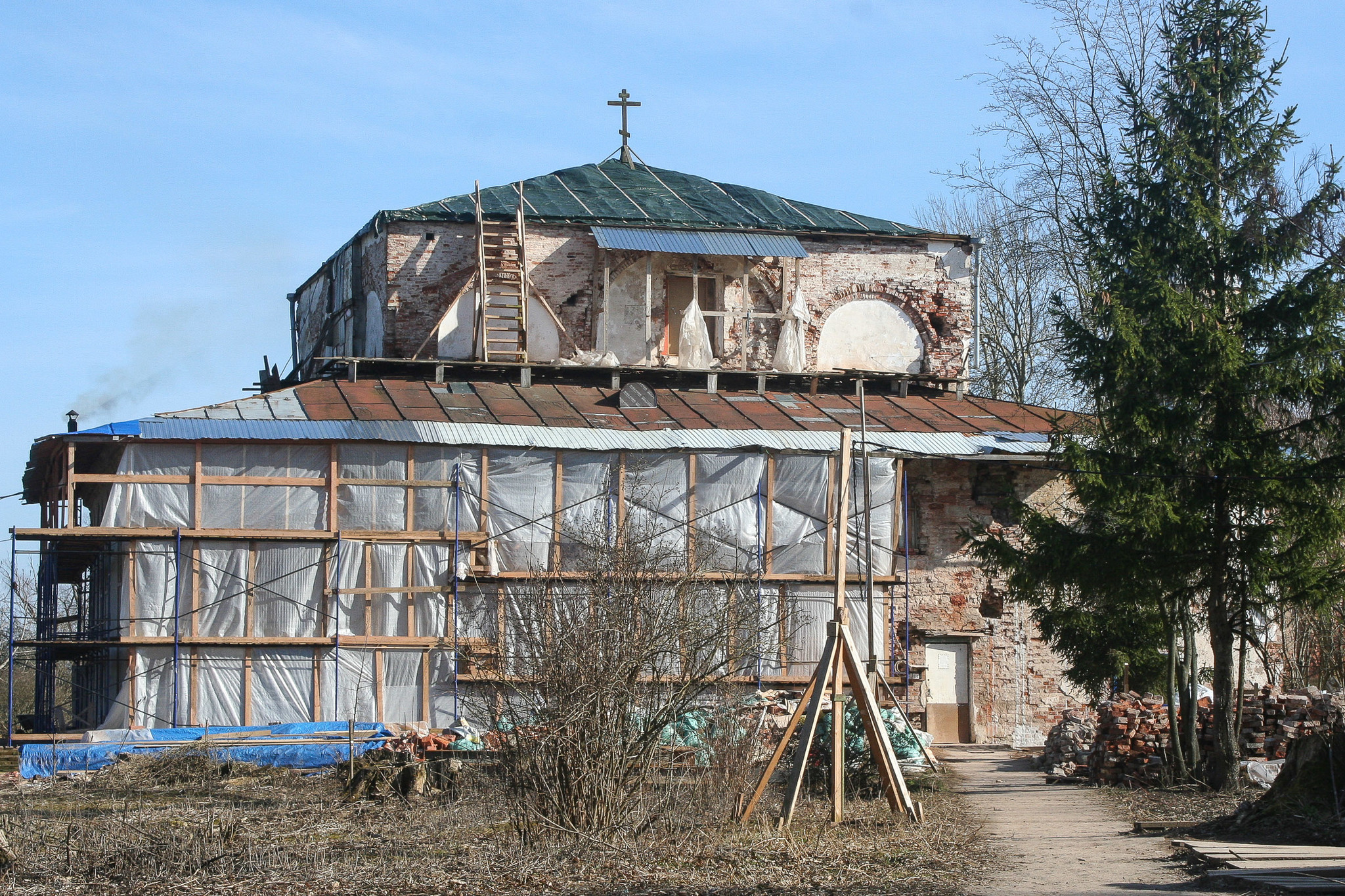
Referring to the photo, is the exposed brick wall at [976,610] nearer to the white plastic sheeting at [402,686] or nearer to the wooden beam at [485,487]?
the wooden beam at [485,487]

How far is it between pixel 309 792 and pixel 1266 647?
52.6 feet

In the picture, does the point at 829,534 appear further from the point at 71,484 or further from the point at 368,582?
the point at 71,484

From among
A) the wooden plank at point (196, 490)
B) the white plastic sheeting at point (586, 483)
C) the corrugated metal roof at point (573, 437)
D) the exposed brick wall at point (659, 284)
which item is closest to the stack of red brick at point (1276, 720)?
the corrugated metal roof at point (573, 437)

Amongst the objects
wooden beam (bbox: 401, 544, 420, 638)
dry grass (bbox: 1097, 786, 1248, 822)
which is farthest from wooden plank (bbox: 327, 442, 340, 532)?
dry grass (bbox: 1097, 786, 1248, 822)

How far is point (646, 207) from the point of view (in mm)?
28375

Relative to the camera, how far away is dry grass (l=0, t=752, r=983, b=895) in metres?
10.4

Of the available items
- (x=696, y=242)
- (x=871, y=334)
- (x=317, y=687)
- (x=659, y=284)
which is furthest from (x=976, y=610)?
(x=317, y=687)

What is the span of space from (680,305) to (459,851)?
17329mm

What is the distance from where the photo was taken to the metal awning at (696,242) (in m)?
26.4

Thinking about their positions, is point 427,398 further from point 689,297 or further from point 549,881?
point 549,881

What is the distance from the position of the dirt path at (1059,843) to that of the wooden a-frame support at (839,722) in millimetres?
1136

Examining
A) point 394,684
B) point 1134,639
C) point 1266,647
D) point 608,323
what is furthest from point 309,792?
point 1266,647

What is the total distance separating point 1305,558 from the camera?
15.6m

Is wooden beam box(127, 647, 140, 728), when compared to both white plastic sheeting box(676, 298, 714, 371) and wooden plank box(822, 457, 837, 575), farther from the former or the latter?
white plastic sheeting box(676, 298, 714, 371)
